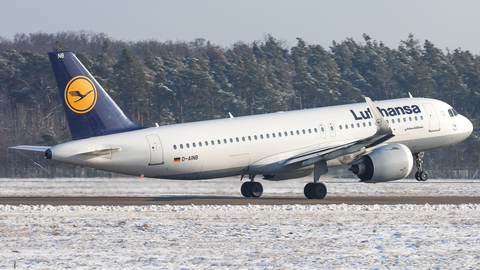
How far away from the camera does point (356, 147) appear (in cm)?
3053

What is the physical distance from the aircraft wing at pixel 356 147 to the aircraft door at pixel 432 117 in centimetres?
542

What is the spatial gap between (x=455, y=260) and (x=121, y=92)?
87.1 meters

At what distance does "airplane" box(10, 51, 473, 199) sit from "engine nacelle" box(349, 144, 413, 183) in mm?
47

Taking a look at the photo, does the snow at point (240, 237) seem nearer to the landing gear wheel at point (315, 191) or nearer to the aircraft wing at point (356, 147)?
the aircraft wing at point (356, 147)

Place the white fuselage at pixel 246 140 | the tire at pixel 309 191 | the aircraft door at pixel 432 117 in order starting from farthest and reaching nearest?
1. the aircraft door at pixel 432 117
2. the tire at pixel 309 191
3. the white fuselage at pixel 246 140

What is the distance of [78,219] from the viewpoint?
21.9 metres

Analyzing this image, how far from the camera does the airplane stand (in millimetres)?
28672

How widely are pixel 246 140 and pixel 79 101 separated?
26.7ft

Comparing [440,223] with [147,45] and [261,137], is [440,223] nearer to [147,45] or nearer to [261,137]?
[261,137]

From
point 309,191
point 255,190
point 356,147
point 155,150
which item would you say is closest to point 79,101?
point 155,150

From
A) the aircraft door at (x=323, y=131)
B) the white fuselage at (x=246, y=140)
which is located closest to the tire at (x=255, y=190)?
the white fuselage at (x=246, y=140)

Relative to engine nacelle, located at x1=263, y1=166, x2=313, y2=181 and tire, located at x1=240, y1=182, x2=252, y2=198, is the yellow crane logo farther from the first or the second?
engine nacelle, located at x1=263, y1=166, x2=313, y2=181

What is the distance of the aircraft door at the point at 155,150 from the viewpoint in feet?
95.1

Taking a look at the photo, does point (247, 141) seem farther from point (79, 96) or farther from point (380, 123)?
point (79, 96)
